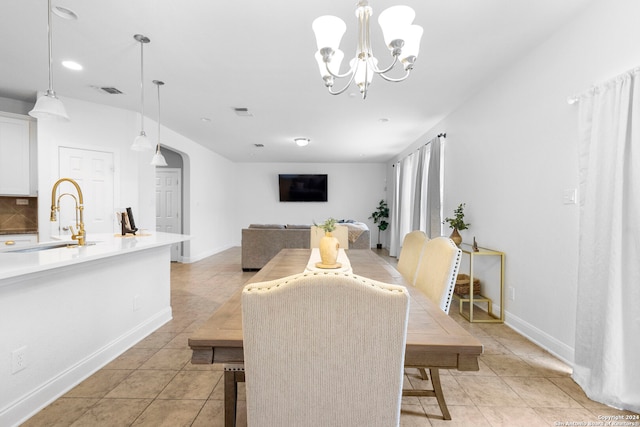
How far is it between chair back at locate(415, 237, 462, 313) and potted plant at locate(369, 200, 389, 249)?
6.77 m

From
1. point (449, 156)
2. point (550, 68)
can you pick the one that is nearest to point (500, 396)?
point (550, 68)

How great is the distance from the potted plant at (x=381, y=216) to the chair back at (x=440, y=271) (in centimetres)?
677

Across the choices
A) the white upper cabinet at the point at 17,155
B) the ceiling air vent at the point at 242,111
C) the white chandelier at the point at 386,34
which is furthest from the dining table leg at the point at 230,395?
the white upper cabinet at the point at 17,155

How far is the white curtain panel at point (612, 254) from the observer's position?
1.72m

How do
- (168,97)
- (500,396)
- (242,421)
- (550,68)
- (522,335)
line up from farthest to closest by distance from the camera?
(168,97)
(522,335)
(550,68)
(500,396)
(242,421)

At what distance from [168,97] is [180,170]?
2880 millimetres

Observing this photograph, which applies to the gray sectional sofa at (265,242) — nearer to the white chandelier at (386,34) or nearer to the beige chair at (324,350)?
the white chandelier at (386,34)

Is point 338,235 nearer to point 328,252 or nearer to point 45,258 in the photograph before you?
point 328,252

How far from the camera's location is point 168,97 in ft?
12.6

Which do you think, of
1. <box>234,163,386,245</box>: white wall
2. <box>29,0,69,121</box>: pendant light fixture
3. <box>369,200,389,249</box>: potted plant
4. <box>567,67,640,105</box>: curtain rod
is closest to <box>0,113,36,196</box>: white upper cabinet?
<box>29,0,69,121</box>: pendant light fixture

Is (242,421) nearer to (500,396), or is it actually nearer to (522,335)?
(500,396)

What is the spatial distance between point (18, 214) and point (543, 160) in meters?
6.11

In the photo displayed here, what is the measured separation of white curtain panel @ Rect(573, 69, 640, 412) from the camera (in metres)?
1.72

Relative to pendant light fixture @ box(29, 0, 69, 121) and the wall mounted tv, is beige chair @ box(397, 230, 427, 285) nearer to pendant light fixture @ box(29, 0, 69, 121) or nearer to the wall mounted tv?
pendant light fixture @ box(29, 0, 69, 121)
